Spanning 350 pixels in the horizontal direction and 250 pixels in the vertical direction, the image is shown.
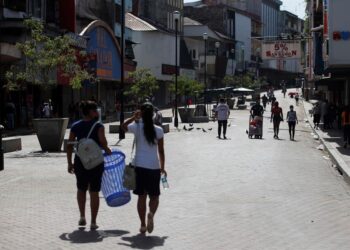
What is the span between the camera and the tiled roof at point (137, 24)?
7438cm

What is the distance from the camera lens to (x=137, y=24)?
75.7 metres

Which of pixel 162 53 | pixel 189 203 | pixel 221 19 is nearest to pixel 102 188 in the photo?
pixel 189 203

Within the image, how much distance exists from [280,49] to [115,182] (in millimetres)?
38570

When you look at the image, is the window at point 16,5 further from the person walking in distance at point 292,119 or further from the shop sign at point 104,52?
the person walking in distance at point 292,119

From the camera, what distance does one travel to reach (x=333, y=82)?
45.2 m

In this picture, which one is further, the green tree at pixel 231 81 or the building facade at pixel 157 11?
the green tree at pixel 231 81

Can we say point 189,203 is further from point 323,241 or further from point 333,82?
point 333,82

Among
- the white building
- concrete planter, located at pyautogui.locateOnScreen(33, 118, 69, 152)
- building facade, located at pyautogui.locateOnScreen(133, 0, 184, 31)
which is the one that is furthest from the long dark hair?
building facade, located at pyautogui.locateOnScreen(133, 0, 184, 31)

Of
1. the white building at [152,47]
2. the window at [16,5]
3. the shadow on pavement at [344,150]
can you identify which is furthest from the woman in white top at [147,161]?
the white building at [152,47]

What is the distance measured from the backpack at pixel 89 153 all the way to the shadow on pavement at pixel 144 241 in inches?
39.4

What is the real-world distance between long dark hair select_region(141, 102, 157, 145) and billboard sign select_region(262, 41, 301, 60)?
38.2 m

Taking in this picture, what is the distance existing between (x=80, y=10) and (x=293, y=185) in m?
40.9

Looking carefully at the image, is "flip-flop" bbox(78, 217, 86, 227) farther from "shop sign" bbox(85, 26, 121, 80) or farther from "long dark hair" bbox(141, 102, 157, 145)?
"shop sign" bbox(85, 26, 121, 80)

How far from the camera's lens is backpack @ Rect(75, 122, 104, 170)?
28.8 ft
